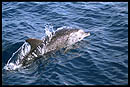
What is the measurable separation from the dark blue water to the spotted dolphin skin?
0.49 metres

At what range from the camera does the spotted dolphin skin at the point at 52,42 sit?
1162 centimetres

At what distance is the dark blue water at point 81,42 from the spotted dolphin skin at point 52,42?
0.49m

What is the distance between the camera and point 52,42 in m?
12.5

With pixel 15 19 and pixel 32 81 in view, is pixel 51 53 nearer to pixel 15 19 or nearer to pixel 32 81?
pixel 32 81

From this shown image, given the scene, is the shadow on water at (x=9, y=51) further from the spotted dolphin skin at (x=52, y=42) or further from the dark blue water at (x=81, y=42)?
the spotted dolphin skin at (x=52, y=42)

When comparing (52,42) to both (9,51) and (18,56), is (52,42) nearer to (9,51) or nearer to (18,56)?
(18,56)

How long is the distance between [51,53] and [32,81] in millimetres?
2633

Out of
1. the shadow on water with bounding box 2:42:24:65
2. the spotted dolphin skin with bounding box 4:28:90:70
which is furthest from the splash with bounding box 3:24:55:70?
Result: the shadow on water with bounding box 2:42:24:65

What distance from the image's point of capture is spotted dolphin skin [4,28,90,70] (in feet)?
38.1

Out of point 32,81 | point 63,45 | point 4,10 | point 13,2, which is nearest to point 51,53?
point 63,45

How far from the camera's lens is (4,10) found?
18.0m

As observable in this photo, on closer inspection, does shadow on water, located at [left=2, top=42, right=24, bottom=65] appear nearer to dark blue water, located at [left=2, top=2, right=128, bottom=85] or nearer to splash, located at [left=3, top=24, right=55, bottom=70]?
dark blue water, located at [left=2, top=2, right=128, bottom=85]

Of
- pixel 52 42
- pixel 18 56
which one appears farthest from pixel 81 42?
pixel 18 56

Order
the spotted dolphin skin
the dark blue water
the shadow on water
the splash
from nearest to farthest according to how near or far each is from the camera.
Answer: the dark blue water, the splash, the spotted dolphin skin, the shadow on water
